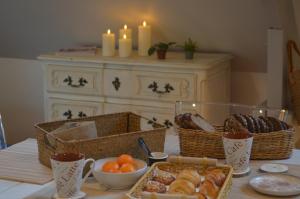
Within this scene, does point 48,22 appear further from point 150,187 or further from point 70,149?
point 150,187

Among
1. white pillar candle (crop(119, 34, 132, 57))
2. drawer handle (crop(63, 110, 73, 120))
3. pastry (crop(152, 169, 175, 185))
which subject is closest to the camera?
pastry (crop(152, 169, 175, 185))

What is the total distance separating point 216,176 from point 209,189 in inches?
3.1

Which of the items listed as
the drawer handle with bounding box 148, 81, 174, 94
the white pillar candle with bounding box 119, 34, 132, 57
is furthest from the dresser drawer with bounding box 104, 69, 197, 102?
the white pillar candle with bounding box 119, 34, 132, 57

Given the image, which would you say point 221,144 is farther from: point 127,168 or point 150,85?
point 150,85

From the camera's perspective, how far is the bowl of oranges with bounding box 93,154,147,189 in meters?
1.54

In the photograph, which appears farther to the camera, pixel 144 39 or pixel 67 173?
pixel 144 39

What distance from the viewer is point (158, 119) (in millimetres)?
3502

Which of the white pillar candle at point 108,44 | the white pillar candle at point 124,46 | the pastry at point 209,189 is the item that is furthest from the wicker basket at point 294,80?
the pastry at point 209,189

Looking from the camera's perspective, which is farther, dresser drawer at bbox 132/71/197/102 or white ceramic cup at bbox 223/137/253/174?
dresser drawer at bbox 132/71/197/102

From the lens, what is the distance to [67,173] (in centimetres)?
145

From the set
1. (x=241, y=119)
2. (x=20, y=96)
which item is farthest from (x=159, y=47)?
(x=241, y=119)

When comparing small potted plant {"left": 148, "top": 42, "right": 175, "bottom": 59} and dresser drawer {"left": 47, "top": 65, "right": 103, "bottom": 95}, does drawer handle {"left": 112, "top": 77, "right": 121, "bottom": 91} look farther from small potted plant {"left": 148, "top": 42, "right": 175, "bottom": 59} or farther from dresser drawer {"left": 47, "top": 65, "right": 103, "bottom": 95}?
small potted plant {"left": 148, "top": 42, "right": 175, "bottom": 59}

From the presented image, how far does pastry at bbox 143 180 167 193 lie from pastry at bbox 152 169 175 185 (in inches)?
0.9

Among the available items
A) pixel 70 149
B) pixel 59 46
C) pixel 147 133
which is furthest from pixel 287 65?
pixel 70 149
